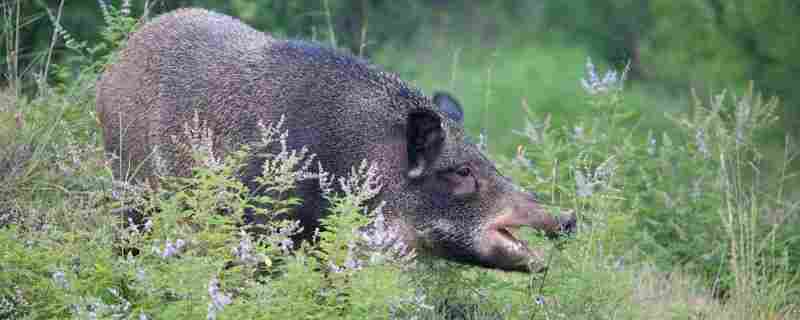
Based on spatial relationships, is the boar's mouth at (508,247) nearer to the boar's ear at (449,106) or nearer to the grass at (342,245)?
the grass at (342,245)

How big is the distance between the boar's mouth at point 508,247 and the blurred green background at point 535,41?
4.74 feet

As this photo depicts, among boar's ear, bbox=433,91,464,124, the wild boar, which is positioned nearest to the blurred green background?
boar's ear, bbox=433,91,464,124

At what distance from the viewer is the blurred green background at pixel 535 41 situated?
40.5 feet

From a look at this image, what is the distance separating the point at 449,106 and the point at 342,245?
191cm

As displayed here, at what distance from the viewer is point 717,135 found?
7.81m

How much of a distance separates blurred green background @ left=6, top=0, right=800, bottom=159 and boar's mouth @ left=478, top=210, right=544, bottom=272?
4.74 feet

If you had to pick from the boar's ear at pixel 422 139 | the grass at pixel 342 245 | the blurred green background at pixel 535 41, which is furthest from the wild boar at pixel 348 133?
the blurred green background at pixel 535 41

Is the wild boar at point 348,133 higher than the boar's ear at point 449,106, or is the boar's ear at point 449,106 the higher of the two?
the boar's ear at point 449,106

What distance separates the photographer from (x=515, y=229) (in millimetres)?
6090

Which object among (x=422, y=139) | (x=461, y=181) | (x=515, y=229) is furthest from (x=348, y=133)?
(x=515, y=229)

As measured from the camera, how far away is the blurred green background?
1234cm

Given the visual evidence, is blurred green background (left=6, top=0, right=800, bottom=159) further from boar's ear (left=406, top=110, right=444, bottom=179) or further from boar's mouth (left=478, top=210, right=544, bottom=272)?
boar's mouth (left=478, top=210, right=544, bottom=272)

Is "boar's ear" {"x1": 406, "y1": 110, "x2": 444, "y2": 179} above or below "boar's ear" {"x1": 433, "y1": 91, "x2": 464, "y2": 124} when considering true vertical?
below

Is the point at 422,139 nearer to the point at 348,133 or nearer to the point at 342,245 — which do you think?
the point at 348,133
